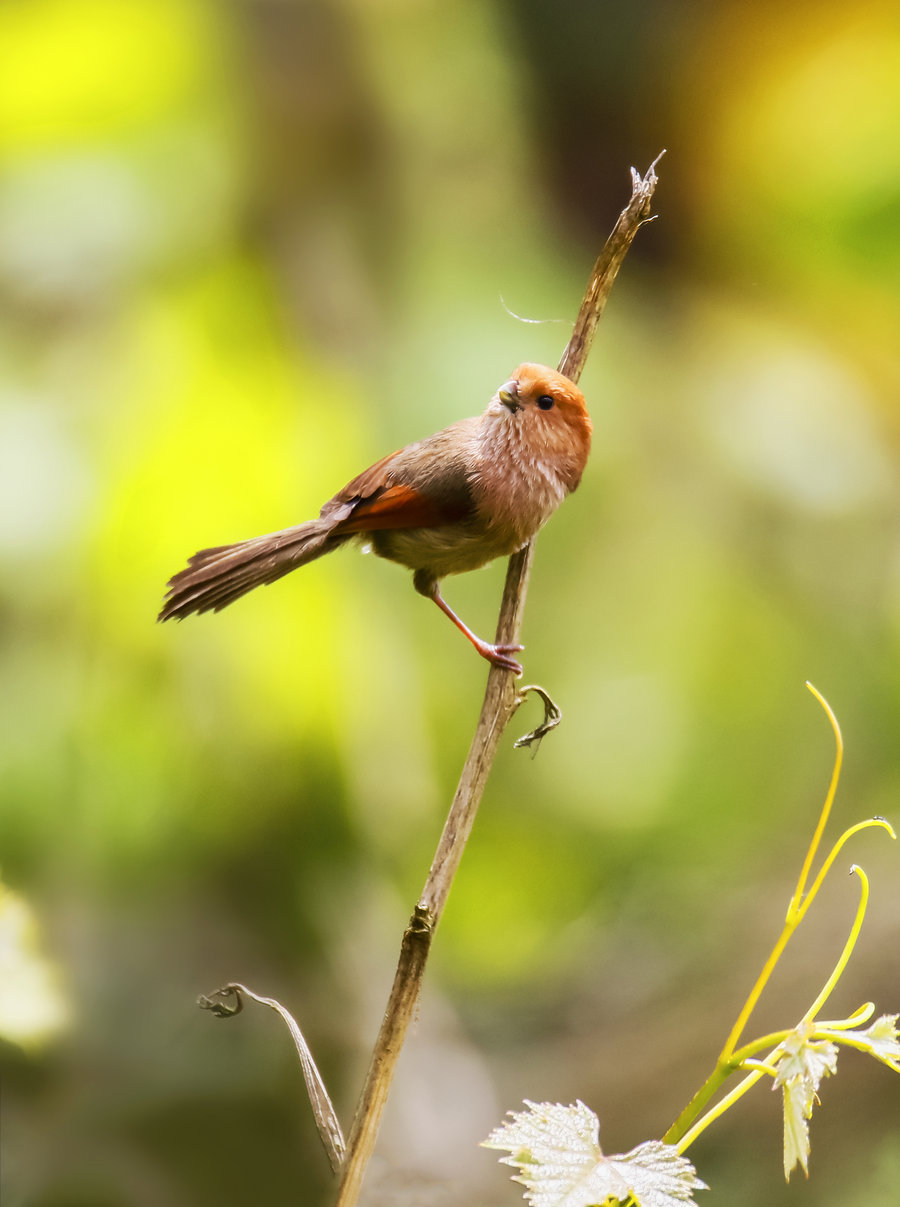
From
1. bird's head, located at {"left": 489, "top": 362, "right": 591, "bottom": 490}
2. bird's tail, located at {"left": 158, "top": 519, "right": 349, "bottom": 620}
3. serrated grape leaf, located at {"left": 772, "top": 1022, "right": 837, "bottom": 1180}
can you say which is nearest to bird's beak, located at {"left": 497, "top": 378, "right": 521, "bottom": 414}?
bird's head, located at {"left": 489, "top": 362, "right": 591, "bottom": 490}

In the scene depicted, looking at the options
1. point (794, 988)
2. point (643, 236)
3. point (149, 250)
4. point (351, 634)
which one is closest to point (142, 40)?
point (149, 250)

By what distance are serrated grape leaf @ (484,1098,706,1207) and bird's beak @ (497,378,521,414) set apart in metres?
0.46

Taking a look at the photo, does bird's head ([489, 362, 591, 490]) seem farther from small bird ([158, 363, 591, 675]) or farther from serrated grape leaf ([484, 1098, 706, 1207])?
serrated grape leaf ([484, 1098, 706, 1207])

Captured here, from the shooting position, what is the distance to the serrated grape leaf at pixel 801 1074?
1.64 ft

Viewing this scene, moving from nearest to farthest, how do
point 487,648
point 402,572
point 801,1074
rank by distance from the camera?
point 801,1074, point 487,648, point 402,572

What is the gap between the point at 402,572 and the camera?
1617mm

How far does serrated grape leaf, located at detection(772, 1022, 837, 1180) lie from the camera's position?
0.50 metres

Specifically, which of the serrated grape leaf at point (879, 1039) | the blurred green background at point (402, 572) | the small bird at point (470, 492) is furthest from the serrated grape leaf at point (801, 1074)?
the blurred green background at point (402, 572)

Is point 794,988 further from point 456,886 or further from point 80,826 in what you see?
point 80,826

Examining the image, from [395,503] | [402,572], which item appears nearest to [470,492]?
[395,503]

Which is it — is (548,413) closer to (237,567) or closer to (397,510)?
(397,510)

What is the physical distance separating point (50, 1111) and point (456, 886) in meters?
0.64

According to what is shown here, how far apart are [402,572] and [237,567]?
92 centimetres

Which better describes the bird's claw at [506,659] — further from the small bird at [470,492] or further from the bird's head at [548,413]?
the bird's head at [548,413]
